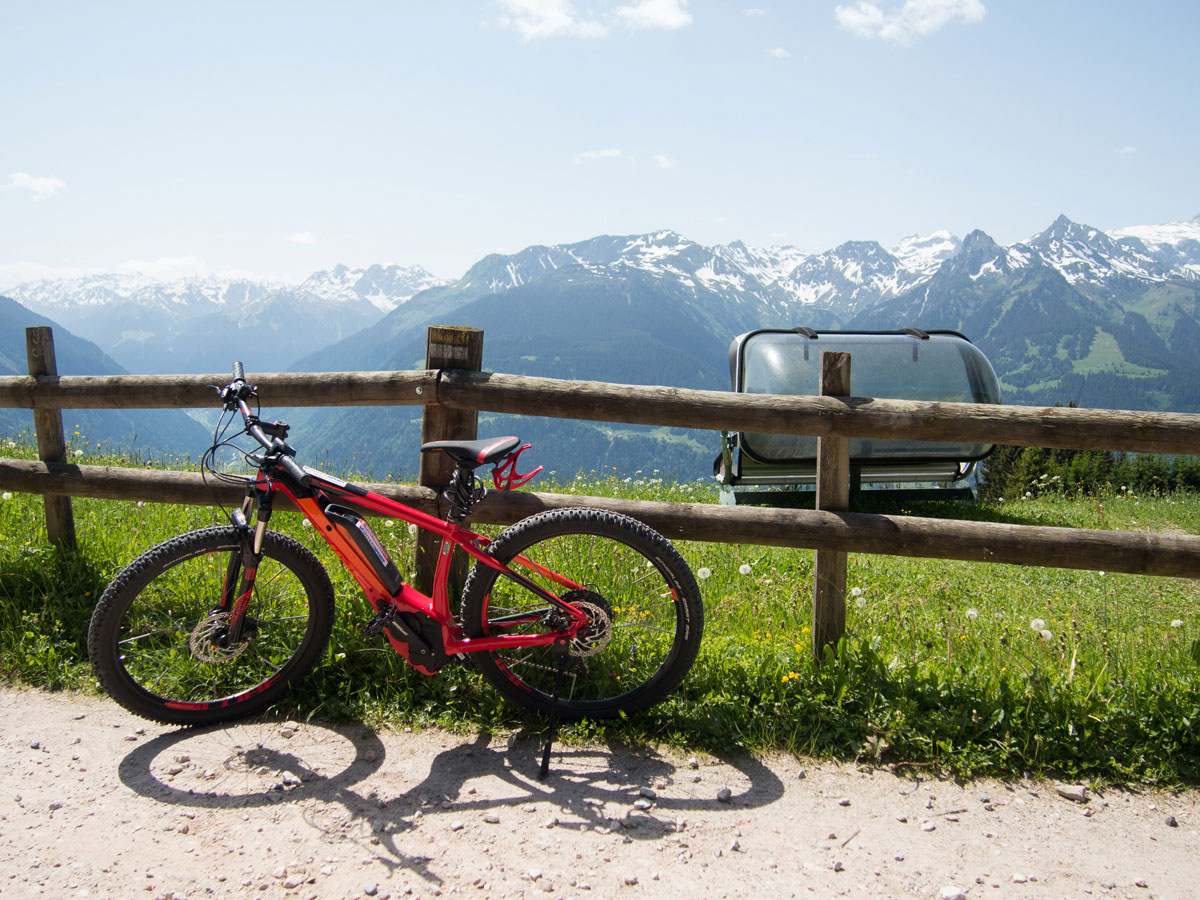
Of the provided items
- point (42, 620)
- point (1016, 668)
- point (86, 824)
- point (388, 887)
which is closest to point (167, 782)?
point (86, 824)

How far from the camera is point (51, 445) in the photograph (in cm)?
516

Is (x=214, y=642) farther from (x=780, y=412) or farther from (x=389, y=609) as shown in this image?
(x=780, y=412)

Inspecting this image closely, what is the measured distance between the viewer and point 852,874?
285cm

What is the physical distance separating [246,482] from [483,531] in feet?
5.12

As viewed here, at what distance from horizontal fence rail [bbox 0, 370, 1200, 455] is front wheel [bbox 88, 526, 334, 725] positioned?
1.02 m

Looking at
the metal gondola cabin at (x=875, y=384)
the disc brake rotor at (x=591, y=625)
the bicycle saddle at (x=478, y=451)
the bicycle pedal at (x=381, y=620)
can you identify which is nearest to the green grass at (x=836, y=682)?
the disc brake rotor at (x=591, y=625)

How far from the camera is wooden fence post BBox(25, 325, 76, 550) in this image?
5148mm

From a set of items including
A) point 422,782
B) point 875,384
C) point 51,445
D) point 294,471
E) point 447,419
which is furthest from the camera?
point 875,384

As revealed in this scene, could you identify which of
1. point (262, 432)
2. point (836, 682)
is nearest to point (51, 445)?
point (262, 432)

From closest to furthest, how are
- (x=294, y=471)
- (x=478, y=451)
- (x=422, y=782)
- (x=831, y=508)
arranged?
(x=422, y=782) → (x=478, y=451) → (x=294, y=471) → (x=831, y=508)

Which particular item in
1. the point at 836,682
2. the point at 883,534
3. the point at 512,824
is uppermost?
the point at 883,534

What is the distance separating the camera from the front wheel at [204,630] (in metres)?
3.66

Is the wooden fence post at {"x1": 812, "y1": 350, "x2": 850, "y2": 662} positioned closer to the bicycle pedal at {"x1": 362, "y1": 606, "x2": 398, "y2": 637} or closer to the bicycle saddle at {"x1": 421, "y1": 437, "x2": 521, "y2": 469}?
the bicycle saddle at {"x1": 421, "y1": 437, "x2": 521, "y2": 469}

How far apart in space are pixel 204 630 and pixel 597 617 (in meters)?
1.85
